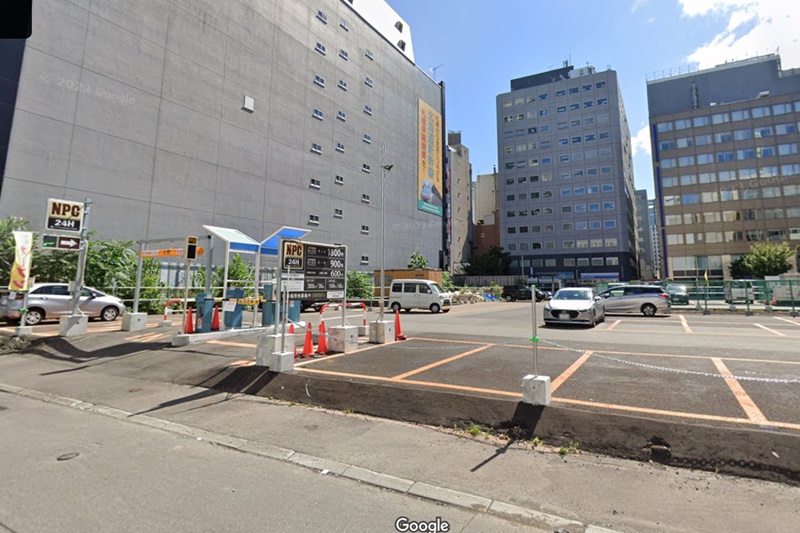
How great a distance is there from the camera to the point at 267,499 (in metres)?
3.34

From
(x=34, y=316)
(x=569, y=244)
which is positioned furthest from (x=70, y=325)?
(x=569, y=244)

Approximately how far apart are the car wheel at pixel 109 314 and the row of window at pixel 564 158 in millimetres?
79340

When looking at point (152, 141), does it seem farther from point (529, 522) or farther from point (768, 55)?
point (768, 55)

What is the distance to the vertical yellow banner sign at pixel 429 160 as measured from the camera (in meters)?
52.0

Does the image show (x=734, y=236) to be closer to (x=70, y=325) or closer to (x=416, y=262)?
(x=416, y=262)

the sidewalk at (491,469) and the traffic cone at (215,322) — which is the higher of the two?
the traffic cone at (215,322)

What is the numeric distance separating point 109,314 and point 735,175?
306 feet

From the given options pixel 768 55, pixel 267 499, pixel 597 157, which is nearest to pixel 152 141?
pixel 267 499

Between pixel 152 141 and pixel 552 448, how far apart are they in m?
A: 28.1

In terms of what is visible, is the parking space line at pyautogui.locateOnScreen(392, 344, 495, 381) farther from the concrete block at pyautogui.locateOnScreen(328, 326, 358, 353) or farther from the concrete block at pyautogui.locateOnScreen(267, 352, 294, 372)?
Result: the concrete block at pyautogui.locateOnScreen(328, 326, 358, 353)

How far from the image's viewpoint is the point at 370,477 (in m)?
3.71

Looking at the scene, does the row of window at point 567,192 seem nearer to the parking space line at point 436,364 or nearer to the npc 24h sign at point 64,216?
the parking space line at point 436,364

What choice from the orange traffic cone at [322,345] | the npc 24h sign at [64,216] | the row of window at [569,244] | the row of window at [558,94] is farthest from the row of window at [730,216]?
the npc 24h sign at [64,216]

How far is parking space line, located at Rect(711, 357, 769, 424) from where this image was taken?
4.55 m
